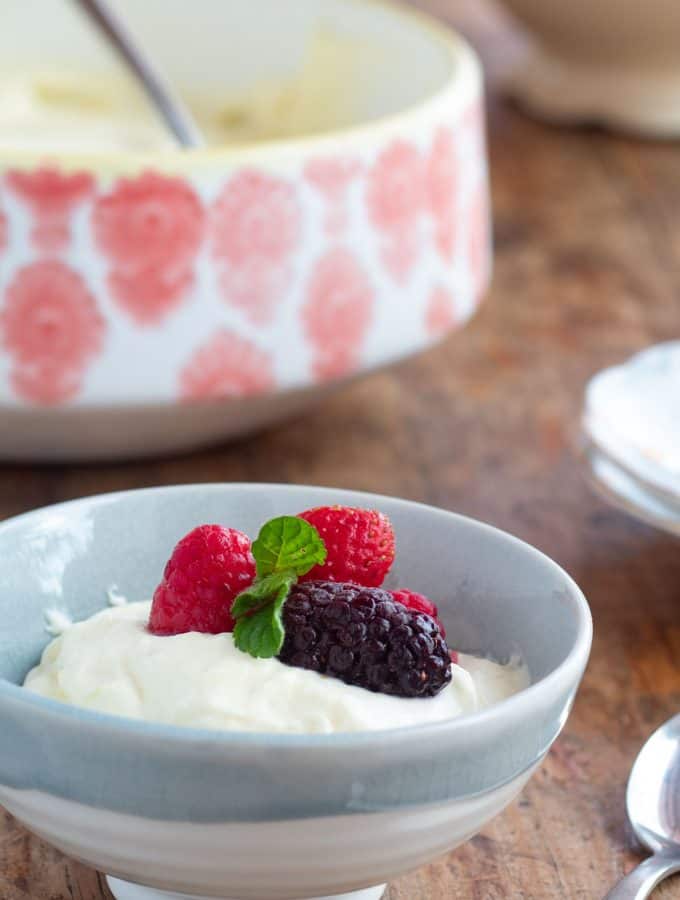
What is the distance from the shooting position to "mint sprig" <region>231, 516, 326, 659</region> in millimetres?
569

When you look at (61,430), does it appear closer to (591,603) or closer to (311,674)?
(591,603)

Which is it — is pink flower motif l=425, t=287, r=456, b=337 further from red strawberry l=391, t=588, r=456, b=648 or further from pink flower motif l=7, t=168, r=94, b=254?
red strawberry l=391, t=588, r=456, b=648

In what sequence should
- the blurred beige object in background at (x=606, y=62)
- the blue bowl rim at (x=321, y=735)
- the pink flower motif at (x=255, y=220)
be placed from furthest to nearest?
the blurred beige object in background at (x=606, y=62) < the pink flower motif at (x=255, y=220) < the blue bowl rim at (x=321, y=735)

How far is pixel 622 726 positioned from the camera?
0.78 metres

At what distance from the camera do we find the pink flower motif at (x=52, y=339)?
944 mm

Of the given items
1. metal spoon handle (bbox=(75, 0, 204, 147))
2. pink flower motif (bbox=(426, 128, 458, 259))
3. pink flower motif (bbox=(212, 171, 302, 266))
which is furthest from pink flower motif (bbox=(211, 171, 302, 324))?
metal spoon handle (bbox=(75, 0, 204, 147))

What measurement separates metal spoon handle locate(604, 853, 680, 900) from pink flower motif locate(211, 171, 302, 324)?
1.48ft

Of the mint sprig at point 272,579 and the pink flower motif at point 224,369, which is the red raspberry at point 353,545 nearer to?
the mint sprig at point 272,579

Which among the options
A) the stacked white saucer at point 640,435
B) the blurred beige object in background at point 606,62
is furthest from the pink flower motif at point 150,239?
the blurred beige object in background at point 606,62

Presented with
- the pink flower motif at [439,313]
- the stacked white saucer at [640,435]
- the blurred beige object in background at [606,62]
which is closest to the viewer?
the stacked white saucer at [640,435]

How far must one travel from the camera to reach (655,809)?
68 centimetres

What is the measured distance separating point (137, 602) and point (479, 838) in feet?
0.58

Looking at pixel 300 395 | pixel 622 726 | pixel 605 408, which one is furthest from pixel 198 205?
pixel 622 726

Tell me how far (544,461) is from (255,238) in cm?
28
